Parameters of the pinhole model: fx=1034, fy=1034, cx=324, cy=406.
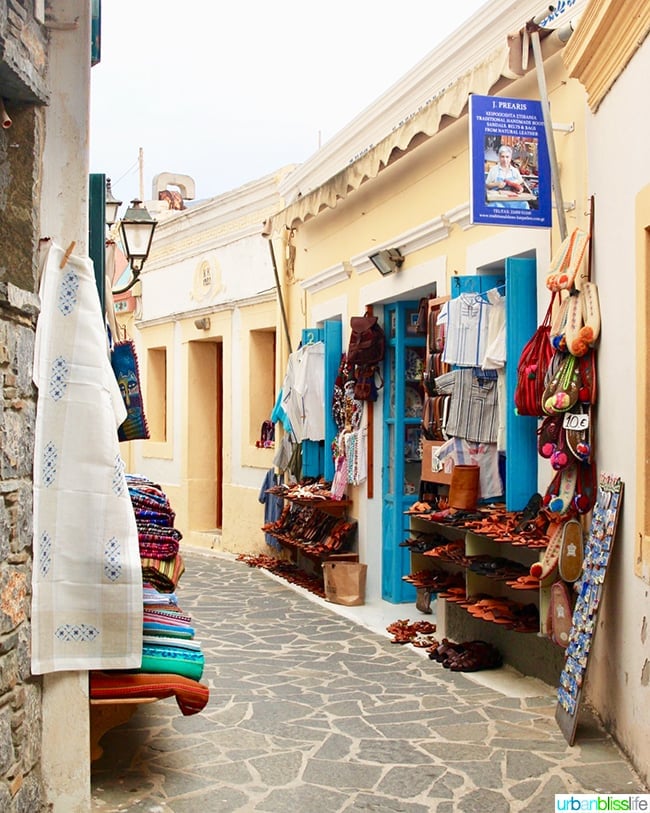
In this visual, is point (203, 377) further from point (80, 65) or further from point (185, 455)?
point (80, 65)

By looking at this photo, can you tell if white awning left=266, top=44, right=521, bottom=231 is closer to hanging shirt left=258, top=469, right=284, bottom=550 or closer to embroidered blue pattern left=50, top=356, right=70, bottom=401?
hanging shirt left=258, top=469, right=284, bottom=550

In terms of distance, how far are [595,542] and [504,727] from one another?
1189 millimetres

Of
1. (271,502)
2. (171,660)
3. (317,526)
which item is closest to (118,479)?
(171,660)

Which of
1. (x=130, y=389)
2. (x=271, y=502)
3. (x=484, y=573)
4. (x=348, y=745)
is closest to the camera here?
(x=348, y=745)

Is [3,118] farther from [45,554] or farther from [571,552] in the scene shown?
[571,552]

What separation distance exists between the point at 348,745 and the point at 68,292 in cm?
286

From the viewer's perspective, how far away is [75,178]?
14.8ft

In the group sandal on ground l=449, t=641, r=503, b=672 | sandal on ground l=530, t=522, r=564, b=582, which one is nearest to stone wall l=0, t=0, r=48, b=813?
sandal on ground l=530, t=522, r=564, b=582

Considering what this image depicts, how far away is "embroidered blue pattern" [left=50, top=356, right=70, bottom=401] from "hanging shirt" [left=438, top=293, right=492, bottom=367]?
133 inches

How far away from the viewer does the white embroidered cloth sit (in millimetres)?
4367

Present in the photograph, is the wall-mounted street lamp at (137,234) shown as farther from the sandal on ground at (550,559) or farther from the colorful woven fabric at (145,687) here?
the colorful woven fabric at (145,687)

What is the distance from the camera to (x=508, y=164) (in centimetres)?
624

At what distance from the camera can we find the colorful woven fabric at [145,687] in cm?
465

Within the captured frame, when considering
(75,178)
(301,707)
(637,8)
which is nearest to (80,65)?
(75,178)
